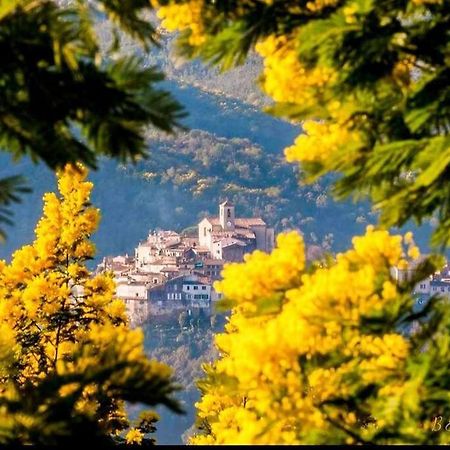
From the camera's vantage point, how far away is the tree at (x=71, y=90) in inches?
130

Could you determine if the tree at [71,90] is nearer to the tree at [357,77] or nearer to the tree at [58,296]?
the tree at [357,77]

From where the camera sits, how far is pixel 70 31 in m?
3.27

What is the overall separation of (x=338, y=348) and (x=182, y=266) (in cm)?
14614

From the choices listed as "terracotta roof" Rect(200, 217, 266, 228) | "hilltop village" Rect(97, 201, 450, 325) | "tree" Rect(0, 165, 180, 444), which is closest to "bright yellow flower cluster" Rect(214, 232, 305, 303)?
"tree" Rect(0, 165, 180, 444)

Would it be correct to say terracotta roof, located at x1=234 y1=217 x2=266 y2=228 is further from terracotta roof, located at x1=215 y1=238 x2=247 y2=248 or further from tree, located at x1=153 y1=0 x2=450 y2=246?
tree, located at x1=153 y1=0 x2=450 y2=246

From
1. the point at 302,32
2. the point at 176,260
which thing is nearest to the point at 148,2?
the point at 302,32

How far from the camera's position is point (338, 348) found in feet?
13.2

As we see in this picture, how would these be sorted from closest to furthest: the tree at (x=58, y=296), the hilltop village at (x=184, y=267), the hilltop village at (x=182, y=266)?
the tree at (x=58, y=296) < the hilltop village at (x=184, y=267) < the hilltop village at (x=182, y=266)

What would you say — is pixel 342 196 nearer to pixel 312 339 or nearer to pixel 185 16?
pixel 312 339

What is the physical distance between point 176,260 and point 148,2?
14683 centimetres

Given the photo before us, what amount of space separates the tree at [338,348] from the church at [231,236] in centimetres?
14969

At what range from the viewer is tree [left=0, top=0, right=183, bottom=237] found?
330 centimetres

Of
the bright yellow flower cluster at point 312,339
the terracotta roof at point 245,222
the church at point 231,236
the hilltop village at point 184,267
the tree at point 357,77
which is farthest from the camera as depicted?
the terracotta roof at point 245,222

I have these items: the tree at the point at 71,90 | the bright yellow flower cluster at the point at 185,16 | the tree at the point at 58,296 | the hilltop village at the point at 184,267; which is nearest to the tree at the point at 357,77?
the bright yellow flower cluster at the point at 185,16
